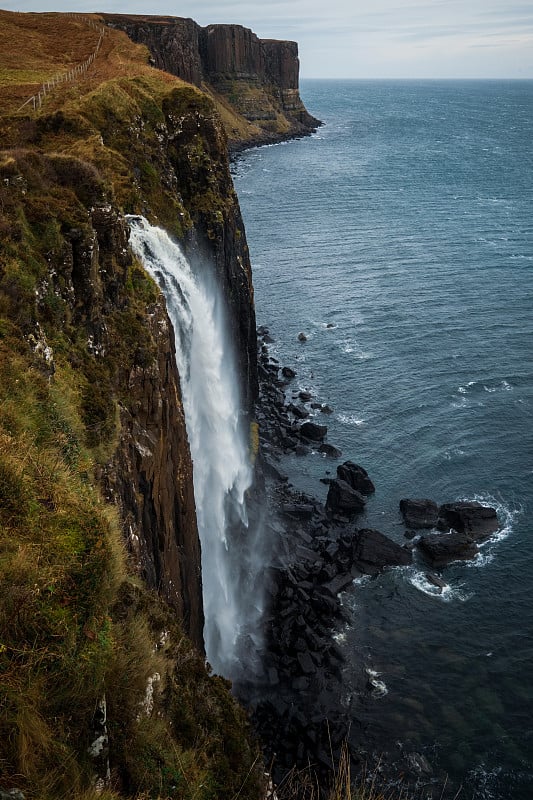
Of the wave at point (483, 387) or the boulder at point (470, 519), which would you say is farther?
the wave at point (483, 387)

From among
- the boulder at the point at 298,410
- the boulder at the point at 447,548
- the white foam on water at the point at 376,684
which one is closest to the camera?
the white foam on water at the point at 376,684

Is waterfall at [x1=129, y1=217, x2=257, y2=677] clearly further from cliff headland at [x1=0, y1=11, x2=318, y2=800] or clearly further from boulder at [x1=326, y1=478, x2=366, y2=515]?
boulder at [x1=326, y1=478, x2=366, y2=515]

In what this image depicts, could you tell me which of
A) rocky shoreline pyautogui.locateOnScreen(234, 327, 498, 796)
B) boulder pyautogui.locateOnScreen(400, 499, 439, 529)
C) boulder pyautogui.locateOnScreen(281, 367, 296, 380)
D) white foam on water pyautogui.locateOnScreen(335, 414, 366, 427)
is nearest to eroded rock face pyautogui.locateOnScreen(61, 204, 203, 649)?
rocky shoreline pyautogui.locateOnScreen(234, 327, 498, 796)

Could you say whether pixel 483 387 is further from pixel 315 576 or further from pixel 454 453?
pixel 315 576

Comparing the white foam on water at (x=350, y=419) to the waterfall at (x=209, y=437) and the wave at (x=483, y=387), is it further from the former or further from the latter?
the waterfall at (x=209, y=437)

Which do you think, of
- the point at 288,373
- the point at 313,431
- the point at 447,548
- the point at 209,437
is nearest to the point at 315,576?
the point at 447,548

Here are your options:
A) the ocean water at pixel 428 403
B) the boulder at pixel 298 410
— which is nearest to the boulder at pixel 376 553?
the ocean water at pixel 428 403

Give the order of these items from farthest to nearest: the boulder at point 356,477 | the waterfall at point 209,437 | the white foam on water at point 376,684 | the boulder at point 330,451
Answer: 1. the boulder at point 330,451
2. the boulder at point 356,477
3. the white foam on water at point 376,684
4. the waterfall at point 209,437

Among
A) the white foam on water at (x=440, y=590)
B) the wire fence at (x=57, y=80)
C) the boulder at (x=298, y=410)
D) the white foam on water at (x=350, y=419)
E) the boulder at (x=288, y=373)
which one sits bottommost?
the white foam on water at (x=440, y=590)
